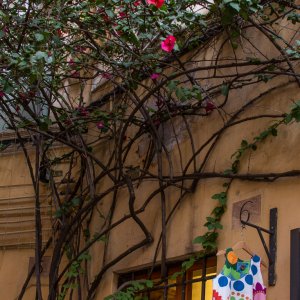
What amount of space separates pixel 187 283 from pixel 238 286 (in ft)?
4.76

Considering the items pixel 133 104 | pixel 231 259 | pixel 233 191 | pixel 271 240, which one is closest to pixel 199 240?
pixel 233 191

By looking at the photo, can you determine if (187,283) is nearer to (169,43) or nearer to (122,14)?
(169,43)

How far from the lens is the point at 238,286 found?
4852 millimetres

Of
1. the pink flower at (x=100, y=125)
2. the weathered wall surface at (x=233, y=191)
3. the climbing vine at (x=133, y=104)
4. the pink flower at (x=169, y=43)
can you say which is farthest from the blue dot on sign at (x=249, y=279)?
the pink flower at (x=100, y=125)

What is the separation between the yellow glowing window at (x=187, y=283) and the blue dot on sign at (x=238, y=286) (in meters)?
1.10

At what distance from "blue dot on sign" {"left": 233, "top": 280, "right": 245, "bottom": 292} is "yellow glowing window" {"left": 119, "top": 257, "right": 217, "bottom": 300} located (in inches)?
43.4

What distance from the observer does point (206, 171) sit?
632 cm

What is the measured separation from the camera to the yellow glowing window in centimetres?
603

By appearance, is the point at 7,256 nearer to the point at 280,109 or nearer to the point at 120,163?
the point at 120,163

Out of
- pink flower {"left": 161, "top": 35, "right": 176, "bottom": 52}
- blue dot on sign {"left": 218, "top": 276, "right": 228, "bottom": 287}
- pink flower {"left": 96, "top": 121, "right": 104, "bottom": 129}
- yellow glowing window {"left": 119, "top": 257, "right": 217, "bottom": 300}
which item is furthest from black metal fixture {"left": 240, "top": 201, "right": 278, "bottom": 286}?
pink flower {"left": 96, "top": 121, "right": 104, "bottom": 129}

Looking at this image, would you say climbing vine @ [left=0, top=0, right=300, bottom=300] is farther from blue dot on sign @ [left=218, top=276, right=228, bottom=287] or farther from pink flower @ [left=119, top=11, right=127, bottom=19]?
Answer: blue dot on sign @ [left=218, top=276, right=228, bottom=287]

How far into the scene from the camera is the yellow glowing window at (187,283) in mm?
6031

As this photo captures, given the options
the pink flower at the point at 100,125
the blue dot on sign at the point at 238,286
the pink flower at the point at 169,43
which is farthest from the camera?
the pink flower at the point at 100,125

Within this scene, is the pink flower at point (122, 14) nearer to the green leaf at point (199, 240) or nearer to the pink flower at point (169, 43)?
the pink flower at point (169, 43)
